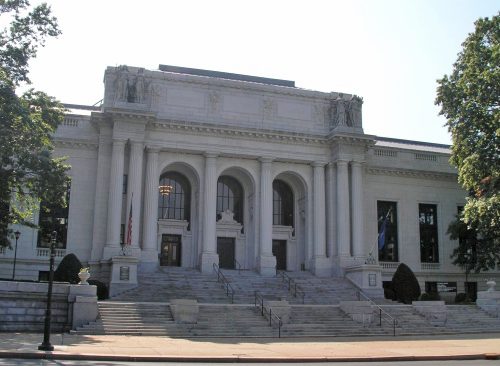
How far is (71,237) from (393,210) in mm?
25556

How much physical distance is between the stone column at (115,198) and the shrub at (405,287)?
1897 centimetres

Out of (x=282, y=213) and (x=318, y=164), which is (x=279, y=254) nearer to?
(x=282, y=213)

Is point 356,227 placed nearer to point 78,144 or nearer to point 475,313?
point 475,313

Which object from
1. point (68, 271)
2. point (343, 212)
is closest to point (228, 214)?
point (343, 212)

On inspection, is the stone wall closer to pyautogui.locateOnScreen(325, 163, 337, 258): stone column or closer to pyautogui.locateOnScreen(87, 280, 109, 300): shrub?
pyautogui.locateOnScreen(87, 280, 109, 300): shrub

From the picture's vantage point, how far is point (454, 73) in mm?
40219

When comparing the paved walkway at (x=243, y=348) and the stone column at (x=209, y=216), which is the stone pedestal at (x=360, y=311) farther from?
the stone column at (x=209, y=216)

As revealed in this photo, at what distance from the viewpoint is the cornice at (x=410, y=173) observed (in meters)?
50.8


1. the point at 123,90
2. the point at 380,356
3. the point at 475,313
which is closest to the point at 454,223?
the point at 475,313

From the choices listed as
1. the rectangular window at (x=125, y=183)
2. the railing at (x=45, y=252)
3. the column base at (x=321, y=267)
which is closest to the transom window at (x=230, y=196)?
the column base at (x=321, y=267)

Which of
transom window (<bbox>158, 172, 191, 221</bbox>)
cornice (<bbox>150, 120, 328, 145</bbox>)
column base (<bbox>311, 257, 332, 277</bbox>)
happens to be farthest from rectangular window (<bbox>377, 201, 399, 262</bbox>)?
transom window (<bbox>158, 172, 191, 221</bbox>)

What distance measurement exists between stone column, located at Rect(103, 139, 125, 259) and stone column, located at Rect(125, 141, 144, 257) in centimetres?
60

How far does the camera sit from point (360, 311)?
3253 cm

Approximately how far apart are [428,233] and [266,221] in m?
15.4
